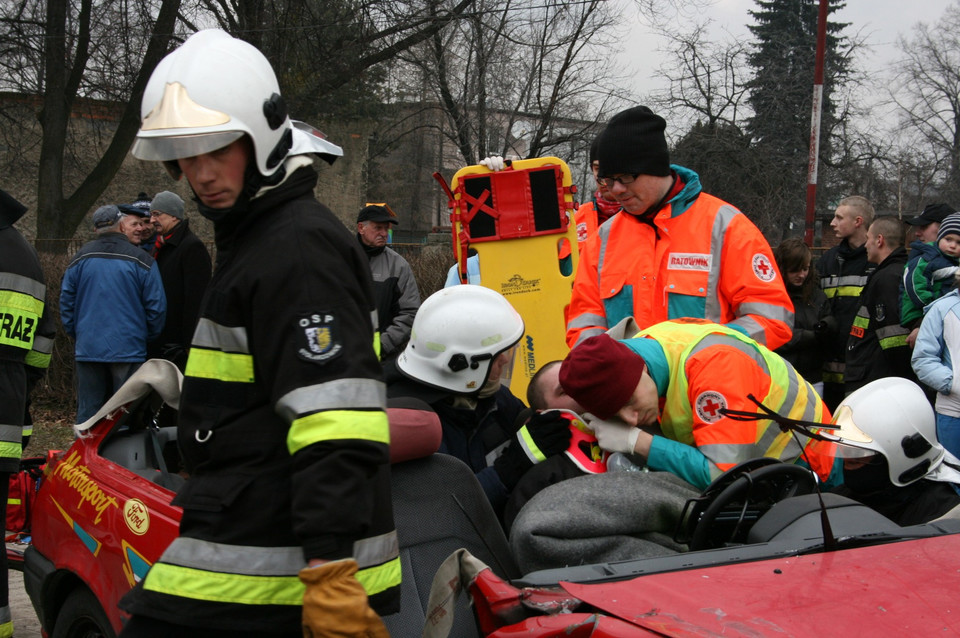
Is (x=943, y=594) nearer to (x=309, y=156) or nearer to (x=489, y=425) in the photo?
(x=309, y=156)

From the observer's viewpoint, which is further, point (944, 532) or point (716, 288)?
point (716, 288)

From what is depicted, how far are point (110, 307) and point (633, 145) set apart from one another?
411 centimetres

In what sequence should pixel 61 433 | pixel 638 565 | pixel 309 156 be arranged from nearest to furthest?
pixel 638 565, pixel 309 156, pixel 61 433

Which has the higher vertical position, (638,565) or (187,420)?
(187,420)

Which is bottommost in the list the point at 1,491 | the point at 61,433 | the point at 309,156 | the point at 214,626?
the point at 61,433

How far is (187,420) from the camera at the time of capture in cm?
199

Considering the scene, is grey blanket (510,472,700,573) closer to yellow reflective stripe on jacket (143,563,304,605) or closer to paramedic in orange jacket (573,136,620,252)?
yellow reflective stripe on jacket (143,563,304,605)

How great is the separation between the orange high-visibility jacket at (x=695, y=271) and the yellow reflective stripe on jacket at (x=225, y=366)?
2.11m

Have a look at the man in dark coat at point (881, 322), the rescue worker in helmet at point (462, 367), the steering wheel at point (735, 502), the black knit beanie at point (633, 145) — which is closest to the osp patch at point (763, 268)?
the black knit beanie at point (633, 145)

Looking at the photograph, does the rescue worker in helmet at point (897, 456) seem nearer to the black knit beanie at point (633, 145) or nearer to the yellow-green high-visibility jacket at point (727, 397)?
the yellow-green high-visibility jacket at point (727, 397)

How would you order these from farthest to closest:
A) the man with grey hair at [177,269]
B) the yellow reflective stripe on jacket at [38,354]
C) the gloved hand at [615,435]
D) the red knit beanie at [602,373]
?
the man with grey hair at [177,269] → the yellow reflective stripe on jacket at [38,354] → the gloved hand at [615,435] → the red knit beanie at [602,373]

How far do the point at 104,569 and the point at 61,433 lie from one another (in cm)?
653

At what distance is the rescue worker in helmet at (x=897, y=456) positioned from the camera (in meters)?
3.03

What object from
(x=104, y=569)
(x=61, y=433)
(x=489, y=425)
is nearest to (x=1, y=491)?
(x=104, y=569)
